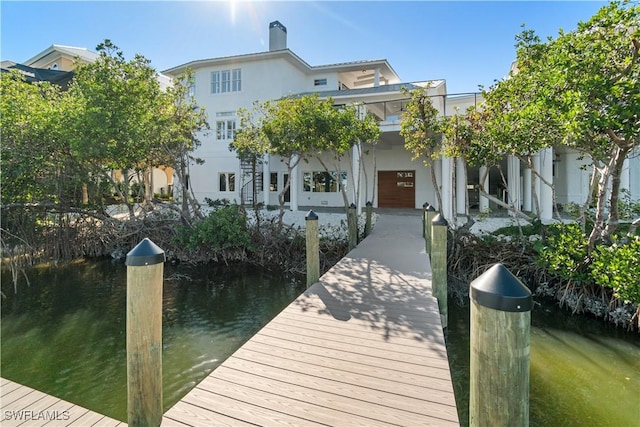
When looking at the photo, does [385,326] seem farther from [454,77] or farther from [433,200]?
[454,77]

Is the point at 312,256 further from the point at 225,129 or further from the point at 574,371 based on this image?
the point at 225,129

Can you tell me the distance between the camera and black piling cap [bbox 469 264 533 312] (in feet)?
5.36

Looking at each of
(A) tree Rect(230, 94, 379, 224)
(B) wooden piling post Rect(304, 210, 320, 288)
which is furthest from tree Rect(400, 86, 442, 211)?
(B) wooden piling post Rect(304, 210, 320, 288)

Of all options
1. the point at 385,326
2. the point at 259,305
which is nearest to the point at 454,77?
the point at 259,305

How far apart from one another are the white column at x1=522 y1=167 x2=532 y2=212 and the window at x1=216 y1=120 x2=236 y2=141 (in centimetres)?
1616

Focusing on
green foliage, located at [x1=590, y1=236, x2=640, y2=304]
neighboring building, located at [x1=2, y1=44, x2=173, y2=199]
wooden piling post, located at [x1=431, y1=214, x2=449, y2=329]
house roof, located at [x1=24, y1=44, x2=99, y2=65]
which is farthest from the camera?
house roof, located at [x1=24, y1=44, x2=99, y2=65]

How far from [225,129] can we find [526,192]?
1699 centimetres

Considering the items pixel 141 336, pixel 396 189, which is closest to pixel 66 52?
pixel 396 189

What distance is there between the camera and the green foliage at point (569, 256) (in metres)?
7.89

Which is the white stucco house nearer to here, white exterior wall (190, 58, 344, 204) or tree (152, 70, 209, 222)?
white exterior wall (190, 58, 344, 204)

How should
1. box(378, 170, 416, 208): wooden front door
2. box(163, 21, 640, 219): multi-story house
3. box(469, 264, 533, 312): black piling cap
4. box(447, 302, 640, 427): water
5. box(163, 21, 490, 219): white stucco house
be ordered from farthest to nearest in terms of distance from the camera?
box(378, 170, 416, 208): wooden front door
box(163, 21, 490, 219): white stucco house
box(163, 21, 640, 219): multi-story house
box(447, 302, 640, 427): water
box(469, 264, 533, 312): black piling cap

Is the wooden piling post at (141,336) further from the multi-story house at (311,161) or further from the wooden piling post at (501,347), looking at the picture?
the multi-story house at (311,161)

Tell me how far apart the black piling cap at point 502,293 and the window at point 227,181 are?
2007 cm

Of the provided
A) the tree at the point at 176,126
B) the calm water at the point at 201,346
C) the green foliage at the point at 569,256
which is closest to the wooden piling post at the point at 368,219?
the calm water at the point at 201,346
